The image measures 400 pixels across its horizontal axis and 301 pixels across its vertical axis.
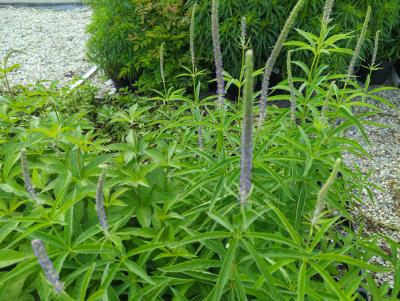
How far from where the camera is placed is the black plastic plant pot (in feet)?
15.9

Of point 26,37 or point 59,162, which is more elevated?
point 59,162

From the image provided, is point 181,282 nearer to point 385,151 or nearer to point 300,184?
point 300,184

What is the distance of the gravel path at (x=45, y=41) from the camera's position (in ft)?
18.9

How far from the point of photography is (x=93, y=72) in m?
5.52

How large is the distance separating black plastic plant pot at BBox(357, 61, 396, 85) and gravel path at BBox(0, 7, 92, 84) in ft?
12.8

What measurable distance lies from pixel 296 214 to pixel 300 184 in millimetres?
154

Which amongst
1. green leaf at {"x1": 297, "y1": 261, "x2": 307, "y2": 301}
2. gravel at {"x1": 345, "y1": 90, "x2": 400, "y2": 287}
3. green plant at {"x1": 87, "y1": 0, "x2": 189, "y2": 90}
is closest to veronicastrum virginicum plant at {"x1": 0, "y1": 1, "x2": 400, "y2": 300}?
green leaf at {"x1": 297, "y1": 261, "x2": 307, "y2": 301}

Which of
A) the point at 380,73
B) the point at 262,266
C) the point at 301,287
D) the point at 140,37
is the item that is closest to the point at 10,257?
the point at 262,266

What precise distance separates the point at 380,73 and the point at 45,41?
18.0 ft

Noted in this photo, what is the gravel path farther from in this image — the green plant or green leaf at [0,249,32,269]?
green leaf at [0,249,32,269]

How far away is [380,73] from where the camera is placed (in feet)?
16.2

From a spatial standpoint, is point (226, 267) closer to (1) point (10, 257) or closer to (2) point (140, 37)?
(1) point (10, 257)

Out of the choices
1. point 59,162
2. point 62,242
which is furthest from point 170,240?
point 59,162

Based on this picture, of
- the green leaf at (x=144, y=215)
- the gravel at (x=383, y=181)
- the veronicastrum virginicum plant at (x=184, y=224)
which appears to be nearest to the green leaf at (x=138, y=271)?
the veronicastrum virginicum plant at (x=184, y=224)
